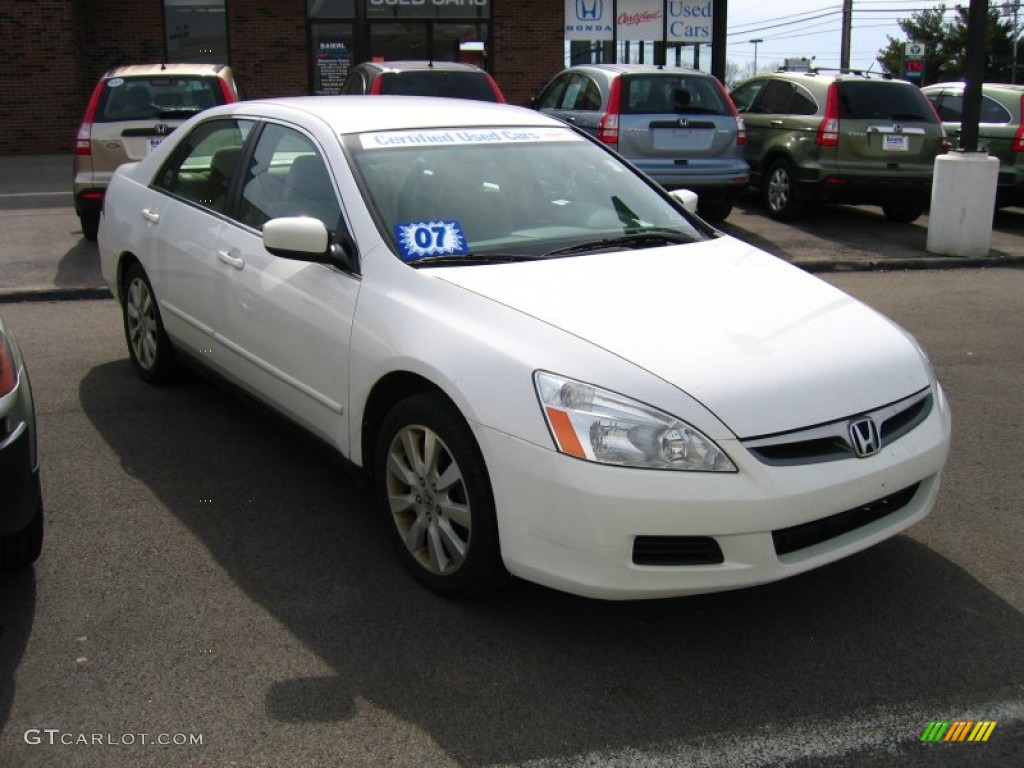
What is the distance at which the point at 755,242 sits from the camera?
1135 centimetres

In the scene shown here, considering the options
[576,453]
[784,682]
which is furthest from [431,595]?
[784,682]

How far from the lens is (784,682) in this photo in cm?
325

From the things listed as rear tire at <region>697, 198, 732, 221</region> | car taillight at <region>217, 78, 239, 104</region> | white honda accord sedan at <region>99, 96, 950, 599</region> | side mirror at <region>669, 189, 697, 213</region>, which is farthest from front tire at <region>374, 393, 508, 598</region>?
rear tire at <region>697, 198, 732, 221</region>

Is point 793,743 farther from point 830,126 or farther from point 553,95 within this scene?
point 553,95

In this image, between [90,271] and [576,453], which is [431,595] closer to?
[576,453]

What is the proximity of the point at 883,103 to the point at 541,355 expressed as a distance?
10.3 metres

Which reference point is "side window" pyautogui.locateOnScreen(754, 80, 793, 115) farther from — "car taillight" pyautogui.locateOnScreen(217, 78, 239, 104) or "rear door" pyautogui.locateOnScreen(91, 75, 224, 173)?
"rear door" pyautogui.locateOnScreen(91, 75, 224, 173)

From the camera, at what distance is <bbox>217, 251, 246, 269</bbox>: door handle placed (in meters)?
4.66

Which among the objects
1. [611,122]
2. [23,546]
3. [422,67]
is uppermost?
[422,67]

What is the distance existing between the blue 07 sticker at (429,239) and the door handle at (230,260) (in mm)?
920

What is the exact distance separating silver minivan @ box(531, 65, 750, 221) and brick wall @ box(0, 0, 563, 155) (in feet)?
33.1

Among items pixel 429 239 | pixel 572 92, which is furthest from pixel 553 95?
pixel 429 239

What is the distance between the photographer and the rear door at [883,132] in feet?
39.6

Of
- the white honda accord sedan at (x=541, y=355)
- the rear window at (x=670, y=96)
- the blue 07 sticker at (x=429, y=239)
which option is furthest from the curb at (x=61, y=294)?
the rear window at (x=670, y=96)
